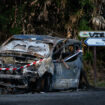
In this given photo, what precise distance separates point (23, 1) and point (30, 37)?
572 centimetres

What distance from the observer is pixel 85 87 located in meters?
12.6

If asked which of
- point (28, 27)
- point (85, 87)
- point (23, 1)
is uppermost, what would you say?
point (23, 1)

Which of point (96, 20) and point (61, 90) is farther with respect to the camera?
point (96, 20)

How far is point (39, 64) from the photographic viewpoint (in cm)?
995

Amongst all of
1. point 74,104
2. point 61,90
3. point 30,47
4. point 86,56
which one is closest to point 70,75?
point 61,90

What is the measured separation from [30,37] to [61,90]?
190cm

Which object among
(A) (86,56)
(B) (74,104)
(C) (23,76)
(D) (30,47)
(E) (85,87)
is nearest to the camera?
(B) (74,104)

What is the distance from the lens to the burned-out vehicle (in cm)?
979

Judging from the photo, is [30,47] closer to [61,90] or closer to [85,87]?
[61,90]

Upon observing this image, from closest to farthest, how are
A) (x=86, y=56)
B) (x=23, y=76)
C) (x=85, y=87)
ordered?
1. (x=23, y=76)
2. (x=85, y=87)
3. (x=86, y=56)

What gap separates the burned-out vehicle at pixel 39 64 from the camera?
385 inches

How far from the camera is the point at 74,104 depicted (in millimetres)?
7055

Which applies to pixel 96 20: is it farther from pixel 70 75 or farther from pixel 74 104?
pixel 74 104

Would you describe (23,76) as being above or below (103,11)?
below
